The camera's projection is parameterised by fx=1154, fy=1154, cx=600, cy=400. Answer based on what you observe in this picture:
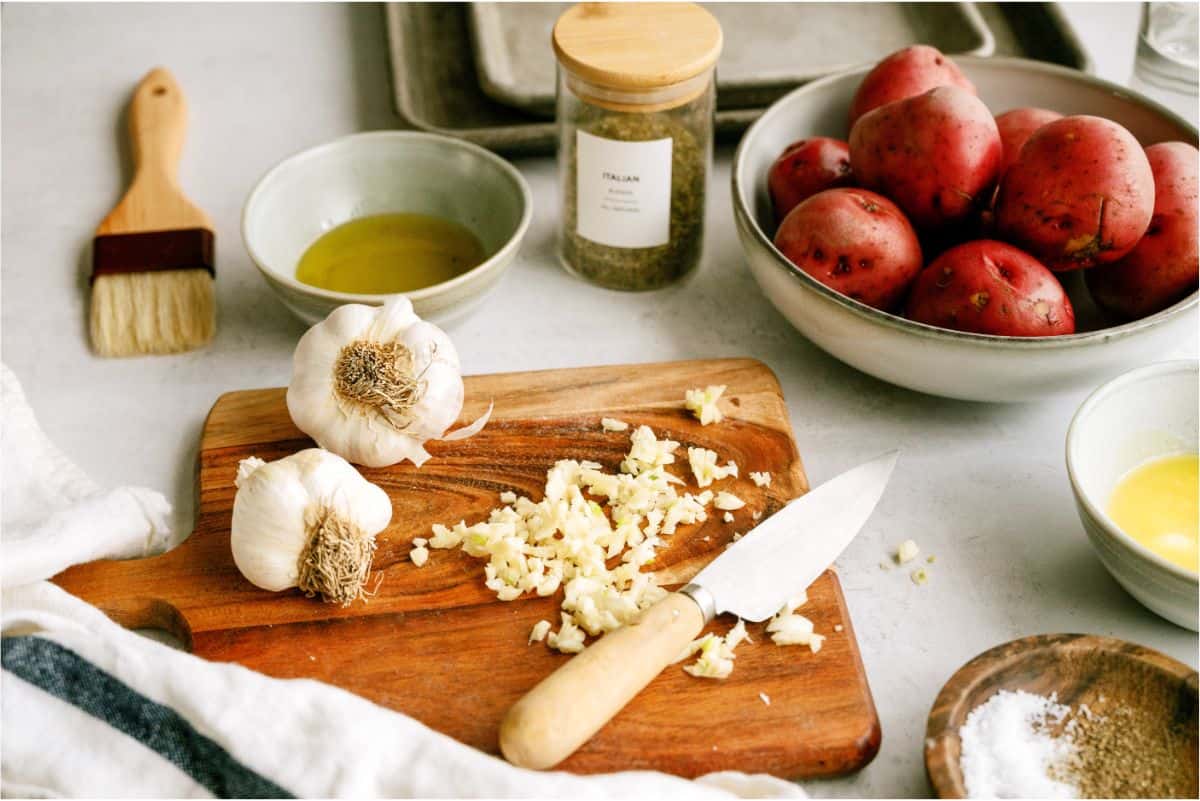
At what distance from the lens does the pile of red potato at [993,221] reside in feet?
3.48

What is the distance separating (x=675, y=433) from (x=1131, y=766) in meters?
0.49

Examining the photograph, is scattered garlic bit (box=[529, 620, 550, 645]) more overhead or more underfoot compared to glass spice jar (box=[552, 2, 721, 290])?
more underfoot

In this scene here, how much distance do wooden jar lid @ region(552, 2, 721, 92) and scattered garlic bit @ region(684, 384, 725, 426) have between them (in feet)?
→ 1.02

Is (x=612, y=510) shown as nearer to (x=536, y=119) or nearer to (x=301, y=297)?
(x=301, y=297)

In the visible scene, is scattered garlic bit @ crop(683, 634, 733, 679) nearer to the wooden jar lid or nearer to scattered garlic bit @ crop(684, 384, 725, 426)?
scattered garlic bit @ crop(684, 384, 725, 426)

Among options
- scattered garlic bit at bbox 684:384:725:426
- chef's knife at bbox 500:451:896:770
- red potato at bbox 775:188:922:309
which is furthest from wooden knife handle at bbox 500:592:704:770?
red potato at bbox 775:188:922:309

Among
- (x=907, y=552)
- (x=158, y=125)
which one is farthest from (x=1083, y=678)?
(x=158, y=125)

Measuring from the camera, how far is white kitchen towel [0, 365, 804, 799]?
2.61 feet

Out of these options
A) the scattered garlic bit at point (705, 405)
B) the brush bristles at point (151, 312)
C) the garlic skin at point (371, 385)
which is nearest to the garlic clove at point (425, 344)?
the garlic skin at point (371, 385)

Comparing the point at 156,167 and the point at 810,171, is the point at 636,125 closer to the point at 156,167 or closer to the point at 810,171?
the point at 810,171

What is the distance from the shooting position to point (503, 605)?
38.1 inches

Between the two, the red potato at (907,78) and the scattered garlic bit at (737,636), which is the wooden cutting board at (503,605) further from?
the red potato at (907,78)

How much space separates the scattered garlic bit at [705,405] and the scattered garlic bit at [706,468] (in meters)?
0.05

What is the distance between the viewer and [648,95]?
46.2 inches
